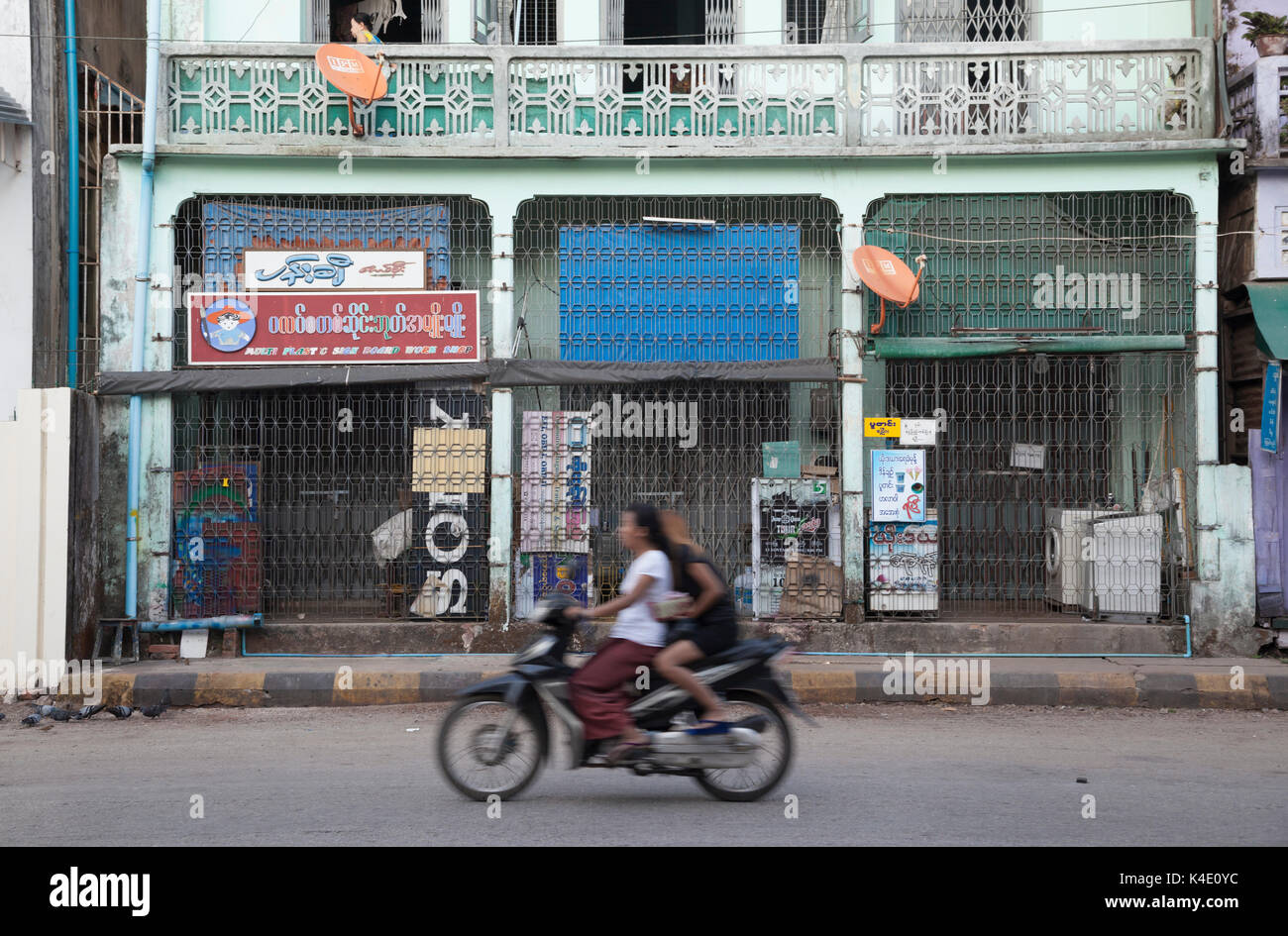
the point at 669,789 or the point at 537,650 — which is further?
the point at 669,789

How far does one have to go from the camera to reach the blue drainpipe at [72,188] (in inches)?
435

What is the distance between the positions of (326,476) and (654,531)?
595 cm

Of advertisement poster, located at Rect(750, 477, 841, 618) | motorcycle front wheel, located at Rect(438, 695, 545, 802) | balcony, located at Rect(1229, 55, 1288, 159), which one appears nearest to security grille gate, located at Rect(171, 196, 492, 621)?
advertisement poster, located at Rect(750, 477, 841, 618)

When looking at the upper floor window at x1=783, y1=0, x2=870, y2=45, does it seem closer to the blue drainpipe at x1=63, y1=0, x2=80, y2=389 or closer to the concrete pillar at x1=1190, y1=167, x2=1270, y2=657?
the concrete pillar at x1=1190, y1=167, x2=1270, y2=657

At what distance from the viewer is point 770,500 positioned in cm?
1105

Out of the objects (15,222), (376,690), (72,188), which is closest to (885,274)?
(376,690)

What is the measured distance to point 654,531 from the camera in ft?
19.2

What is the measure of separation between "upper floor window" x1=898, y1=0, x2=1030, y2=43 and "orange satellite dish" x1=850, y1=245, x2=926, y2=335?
2.60 m

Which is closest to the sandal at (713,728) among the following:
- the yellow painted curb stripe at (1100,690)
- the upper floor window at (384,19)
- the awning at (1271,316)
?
the yellow painted curb stripe at (1100,690)

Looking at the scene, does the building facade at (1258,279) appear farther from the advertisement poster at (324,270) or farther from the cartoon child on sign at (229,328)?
the cartoon child on sign at (229,328)

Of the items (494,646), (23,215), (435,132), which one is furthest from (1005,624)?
(23,215)

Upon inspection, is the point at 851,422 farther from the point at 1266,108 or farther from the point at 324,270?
the point at 324,270

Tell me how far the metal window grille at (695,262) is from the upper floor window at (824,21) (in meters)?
1.73

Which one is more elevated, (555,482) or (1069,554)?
(555,482)
